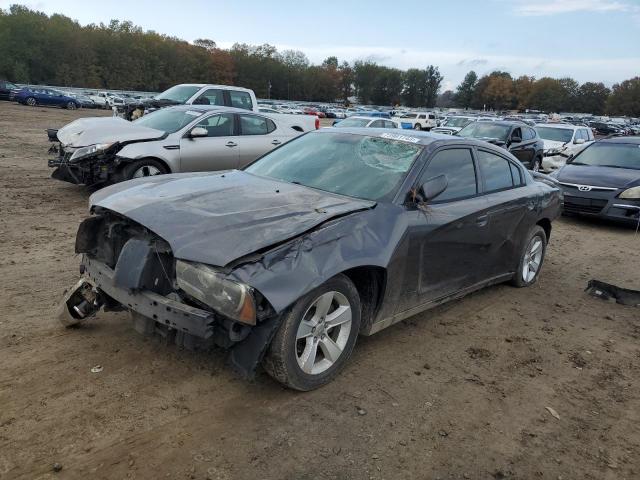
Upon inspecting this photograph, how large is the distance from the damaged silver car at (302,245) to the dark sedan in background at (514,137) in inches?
427

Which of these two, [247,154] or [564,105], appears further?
[564,105]

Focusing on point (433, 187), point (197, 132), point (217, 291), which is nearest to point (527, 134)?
point (197, 132)

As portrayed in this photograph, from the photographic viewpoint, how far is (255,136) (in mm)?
9992

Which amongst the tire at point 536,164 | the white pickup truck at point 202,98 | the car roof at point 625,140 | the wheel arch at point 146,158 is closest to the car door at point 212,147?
the wheel arch at point 146,158

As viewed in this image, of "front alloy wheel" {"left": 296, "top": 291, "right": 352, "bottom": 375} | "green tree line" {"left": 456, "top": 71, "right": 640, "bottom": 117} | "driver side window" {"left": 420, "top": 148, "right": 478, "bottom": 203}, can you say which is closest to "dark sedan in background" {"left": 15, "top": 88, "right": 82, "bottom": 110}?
"driver side window" {"left": 420, "top": 148, "right": 478, "bottom": 203}

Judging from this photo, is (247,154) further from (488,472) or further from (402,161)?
(488,472)

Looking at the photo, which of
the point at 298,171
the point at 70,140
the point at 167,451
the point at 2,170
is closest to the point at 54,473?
the point at 167,451

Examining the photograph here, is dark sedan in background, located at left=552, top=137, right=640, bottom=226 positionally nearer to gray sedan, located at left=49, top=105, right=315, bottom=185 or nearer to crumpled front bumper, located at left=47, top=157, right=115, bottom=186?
gray sedan, located at left=49, top=105, right=315, bottom=185

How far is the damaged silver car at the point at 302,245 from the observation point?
10.0 ft

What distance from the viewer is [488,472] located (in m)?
2.84

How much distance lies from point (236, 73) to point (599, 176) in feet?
357

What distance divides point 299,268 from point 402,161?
5.43 feet

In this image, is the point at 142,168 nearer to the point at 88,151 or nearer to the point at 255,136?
the point at 88,151

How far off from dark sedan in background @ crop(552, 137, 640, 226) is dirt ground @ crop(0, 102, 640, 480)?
513cm
